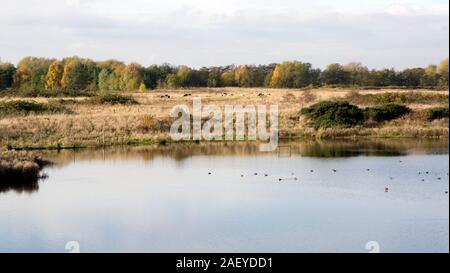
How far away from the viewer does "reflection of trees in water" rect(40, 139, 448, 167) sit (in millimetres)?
33856

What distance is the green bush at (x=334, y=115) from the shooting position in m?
43.8

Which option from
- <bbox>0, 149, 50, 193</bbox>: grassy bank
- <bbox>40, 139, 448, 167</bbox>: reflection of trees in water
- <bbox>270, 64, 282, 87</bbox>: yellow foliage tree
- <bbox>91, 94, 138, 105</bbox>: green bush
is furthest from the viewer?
<bbox>270, 64, 282, 87</bbox>: yellow foliage tree

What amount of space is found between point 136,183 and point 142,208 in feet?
15.3

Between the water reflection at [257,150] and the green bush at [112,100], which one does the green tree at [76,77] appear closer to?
the green bush at [112,100]

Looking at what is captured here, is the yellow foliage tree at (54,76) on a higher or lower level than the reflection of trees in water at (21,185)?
higher

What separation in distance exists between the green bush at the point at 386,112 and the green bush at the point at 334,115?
58 cm

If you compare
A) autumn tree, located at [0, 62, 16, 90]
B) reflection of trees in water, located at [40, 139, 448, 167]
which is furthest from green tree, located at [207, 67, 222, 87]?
reflection of trees in water, located at [40, 139, 448, 167]

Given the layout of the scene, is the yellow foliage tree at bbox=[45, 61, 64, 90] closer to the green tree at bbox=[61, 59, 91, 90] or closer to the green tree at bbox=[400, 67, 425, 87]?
the green tree at bbox=[61, 59, 91, 90]

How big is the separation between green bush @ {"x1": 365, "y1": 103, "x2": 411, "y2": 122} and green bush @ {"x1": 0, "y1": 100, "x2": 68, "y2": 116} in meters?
18.8

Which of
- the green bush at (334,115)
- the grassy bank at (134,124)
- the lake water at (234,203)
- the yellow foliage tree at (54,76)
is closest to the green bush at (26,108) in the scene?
the grassy bank at (134,124)

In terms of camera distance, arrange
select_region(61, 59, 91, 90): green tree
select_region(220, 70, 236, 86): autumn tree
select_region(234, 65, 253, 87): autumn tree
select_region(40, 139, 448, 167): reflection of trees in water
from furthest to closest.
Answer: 1. select_region(220, 70, 236, 86): autumn tree
2. select_region(234, 65, 253, 87): autumn tree
3. select_region(61, 59, 91, 90): green tree
4. select_region(40, 139, 448, 167): reflection of trees in water

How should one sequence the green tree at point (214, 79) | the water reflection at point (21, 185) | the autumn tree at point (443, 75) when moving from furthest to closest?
the green tree at point (214, 79)
the autumn tree at point (443, 75)
the water reflection at point (21, 185)

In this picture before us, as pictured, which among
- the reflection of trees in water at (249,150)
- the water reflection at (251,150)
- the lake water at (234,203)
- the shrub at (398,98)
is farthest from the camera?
the shrub at (398,98)

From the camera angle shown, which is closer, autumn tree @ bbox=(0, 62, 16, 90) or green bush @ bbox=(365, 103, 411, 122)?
green bush @ bbox=(365, 103, 411, 122)
